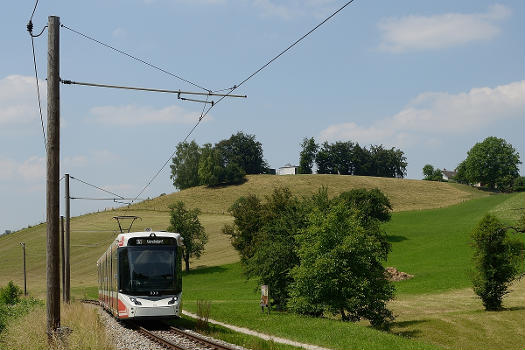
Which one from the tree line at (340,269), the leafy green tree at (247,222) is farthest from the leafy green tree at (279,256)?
the leafy green tree at (247,222)

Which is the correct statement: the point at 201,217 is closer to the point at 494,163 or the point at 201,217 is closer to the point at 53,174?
the point at 494,163

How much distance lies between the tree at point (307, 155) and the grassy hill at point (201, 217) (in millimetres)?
29106

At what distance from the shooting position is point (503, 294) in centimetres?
4534

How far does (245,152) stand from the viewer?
183 metres

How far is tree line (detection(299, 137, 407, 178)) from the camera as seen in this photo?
632ft

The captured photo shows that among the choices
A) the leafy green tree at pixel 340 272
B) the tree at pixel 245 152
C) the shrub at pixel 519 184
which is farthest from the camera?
the tree at pixel 245 152

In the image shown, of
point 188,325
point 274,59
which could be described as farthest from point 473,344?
point 274,59

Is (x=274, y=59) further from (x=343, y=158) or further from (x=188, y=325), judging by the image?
(x=343, y=158)

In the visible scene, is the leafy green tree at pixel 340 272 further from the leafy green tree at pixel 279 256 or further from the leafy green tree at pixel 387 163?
the leafy green tree at pixel 387 163

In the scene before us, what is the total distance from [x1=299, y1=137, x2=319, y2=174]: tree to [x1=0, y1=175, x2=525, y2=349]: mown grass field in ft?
101

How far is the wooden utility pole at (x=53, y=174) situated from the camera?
598 inches

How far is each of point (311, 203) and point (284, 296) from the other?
638 centimetres

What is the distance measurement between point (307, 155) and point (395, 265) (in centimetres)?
12114

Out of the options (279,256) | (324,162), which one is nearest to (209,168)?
(324,162)
